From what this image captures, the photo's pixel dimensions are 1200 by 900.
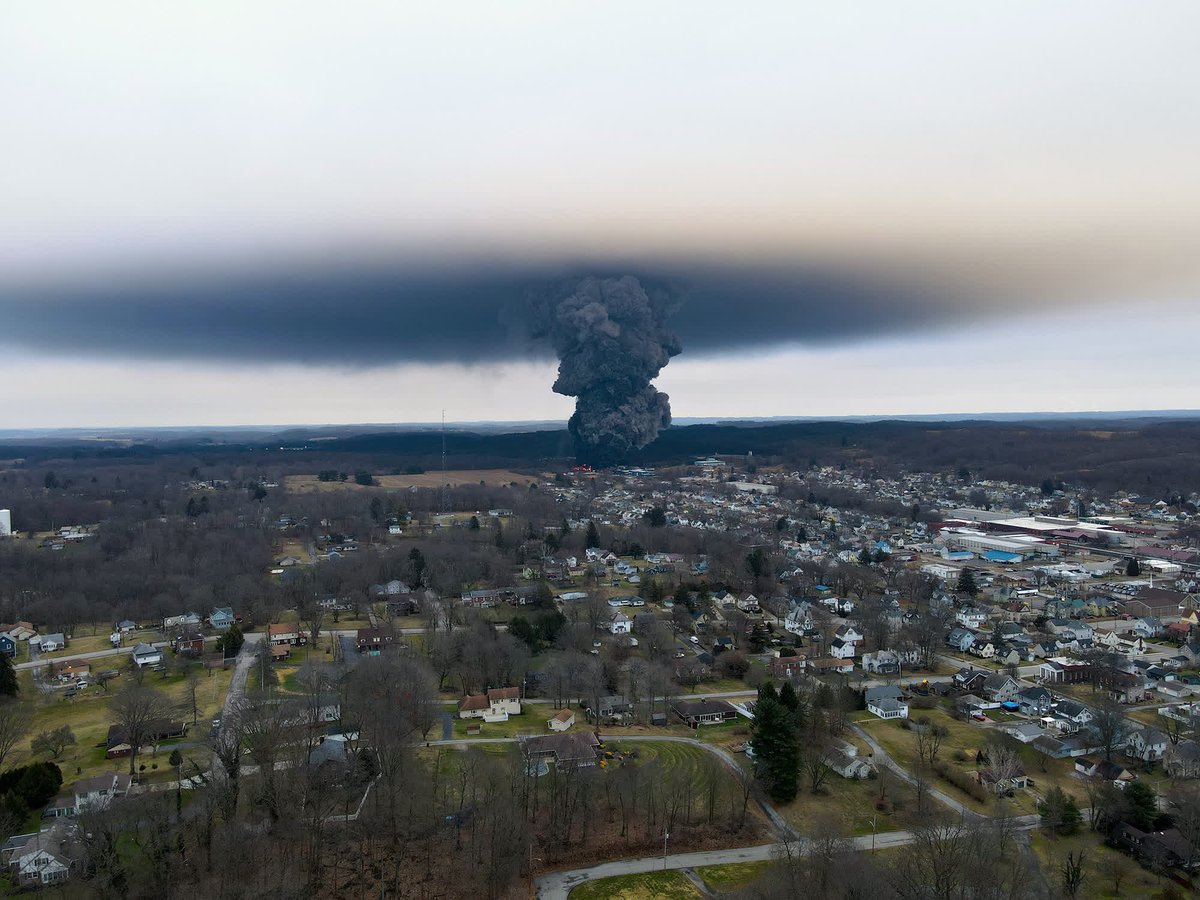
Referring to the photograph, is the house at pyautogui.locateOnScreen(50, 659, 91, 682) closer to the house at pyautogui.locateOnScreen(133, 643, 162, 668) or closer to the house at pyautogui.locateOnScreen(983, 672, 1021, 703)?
the house at pyautogui.locateOnScreen(133, 643, 162, 668)

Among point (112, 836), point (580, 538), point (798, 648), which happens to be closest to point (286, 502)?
point (580, 538)

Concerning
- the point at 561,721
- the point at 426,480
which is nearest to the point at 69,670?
the point at 561,721

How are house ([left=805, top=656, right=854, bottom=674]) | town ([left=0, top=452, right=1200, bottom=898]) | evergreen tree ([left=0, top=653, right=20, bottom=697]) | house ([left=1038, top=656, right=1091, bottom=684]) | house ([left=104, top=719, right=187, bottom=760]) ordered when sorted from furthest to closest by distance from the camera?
house ([left=805, top=656, right=854, bottom=674]) → house ([left=1038, top=656, right=1091, bottom=684]) → evergreen tree ([left=0, top=653, right=20, bottom=697]) → house ([left=104, top=719, right=187, bottom=760]) → town ([left=0, top=452, right=1200, bottom=898])

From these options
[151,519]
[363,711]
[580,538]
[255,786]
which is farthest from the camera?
[151,519]

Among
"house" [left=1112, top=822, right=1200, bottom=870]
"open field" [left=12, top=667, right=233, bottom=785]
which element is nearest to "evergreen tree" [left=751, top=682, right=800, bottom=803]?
"house" [left=1112, top=822, right=1200, bottom=870]

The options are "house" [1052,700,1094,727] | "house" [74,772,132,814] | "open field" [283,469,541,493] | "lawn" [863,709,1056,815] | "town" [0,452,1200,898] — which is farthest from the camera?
"open field" [283,469,541,493]

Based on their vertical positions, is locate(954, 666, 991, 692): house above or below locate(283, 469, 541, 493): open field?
below

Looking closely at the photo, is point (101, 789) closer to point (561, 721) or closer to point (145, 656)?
point (561, 721)

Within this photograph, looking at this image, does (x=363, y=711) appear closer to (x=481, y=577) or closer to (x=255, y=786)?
(x=255, y=786)
